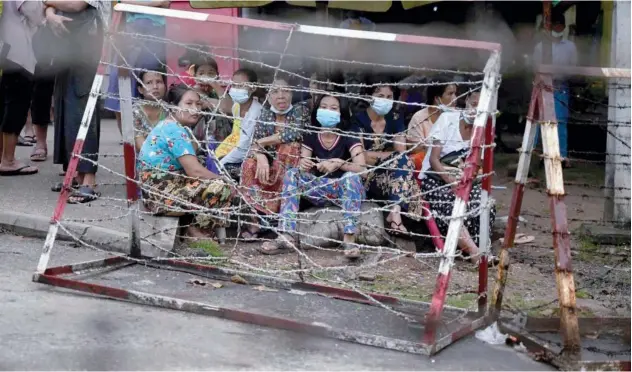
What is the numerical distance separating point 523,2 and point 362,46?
6.76 feet

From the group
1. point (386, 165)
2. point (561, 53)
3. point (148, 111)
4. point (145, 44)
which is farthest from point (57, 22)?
point (561, 53)

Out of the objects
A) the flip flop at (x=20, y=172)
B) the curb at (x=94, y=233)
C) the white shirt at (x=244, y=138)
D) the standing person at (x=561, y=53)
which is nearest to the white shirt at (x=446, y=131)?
the white shirt at (x=244, y=138)

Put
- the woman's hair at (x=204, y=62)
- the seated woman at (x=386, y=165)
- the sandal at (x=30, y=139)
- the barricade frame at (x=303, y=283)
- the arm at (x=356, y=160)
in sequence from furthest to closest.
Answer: the sandal at (x=30, y=139)
the woman's hair at (x=204, y=62)
the seated woman at (x=386, y=165)
the arm at (x=356, y=160)
the barricade frame at (x=303, y=283)

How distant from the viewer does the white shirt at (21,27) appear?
6.95 m

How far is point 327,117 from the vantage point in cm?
594

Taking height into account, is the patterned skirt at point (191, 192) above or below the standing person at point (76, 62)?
below

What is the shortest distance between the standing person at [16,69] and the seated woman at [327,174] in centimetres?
236

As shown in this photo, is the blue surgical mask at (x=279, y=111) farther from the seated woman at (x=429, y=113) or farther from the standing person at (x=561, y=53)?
the standing person at (x=561, y=53)

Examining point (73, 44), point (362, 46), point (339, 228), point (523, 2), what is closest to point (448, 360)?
point (339, 228)

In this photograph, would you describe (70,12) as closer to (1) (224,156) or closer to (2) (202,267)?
(1) (224,156)

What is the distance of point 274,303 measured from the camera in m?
4.97

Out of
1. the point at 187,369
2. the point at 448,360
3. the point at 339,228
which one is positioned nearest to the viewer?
the point at 187,369

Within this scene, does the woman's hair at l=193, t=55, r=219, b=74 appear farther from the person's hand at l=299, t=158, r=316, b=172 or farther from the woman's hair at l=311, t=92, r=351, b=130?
the person's hand at l=299, t=158, r=316, b=172

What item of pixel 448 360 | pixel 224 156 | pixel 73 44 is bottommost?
pixel 448 360
